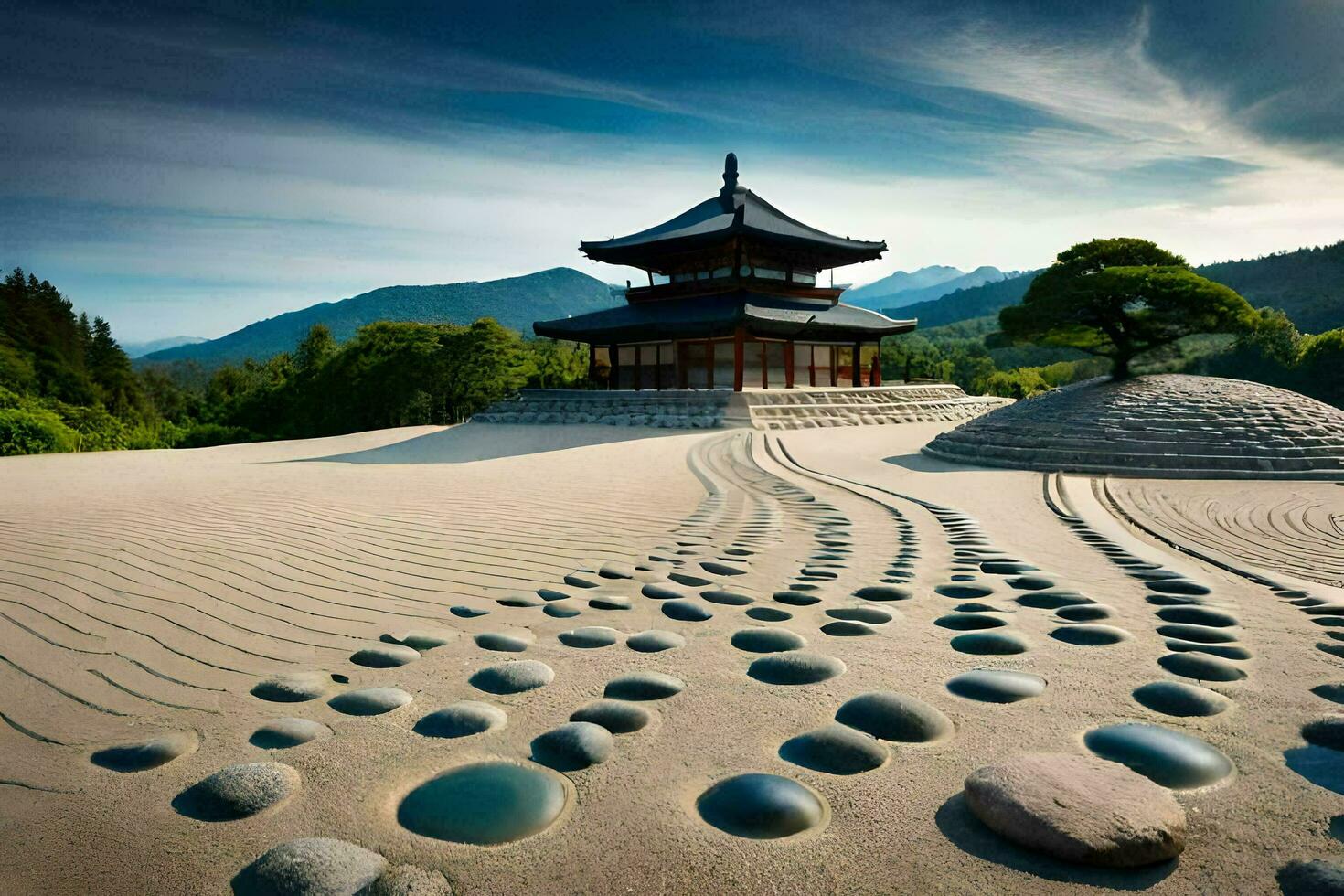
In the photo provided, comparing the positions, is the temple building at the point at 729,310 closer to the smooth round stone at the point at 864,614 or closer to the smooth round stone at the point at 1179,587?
the smooth round stone at the point at 1179,587

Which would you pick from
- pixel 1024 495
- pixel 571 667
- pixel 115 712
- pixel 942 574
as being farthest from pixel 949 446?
pixel 115 712

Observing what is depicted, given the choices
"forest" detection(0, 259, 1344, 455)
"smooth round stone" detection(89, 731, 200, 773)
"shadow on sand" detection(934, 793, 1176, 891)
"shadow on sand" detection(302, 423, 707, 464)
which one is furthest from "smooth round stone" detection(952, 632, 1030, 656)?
"forest" detection(0, 259, 1344, 455)

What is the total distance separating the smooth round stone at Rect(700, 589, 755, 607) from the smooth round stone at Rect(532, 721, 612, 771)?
1.50 meters

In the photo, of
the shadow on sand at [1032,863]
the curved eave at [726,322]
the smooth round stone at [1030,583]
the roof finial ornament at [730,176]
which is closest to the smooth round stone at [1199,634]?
the smooth round stone at [1030,583]

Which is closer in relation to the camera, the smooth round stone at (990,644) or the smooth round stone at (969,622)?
the smooth round stone at (990,644)

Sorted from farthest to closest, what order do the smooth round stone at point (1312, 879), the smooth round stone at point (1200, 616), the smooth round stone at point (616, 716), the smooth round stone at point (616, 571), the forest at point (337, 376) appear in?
the forest at point (337, 376) < the smooth round stone at point (616, 571) < the smooth round stone at point (1200, 616) < the smooth round stone at point (616, 716) < the smooth round stone at point (1312, 879)

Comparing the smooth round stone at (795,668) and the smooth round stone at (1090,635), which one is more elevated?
the smooth round stone at (795,668)

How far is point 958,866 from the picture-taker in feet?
4.67

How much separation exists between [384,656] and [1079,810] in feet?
7.48

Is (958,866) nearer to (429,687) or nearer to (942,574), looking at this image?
(429,687)

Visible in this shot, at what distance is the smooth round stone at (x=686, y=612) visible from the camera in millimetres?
3241

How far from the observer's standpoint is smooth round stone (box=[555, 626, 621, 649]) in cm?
287

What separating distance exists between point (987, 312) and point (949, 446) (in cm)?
12502

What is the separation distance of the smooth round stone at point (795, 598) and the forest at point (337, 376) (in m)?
18.5
